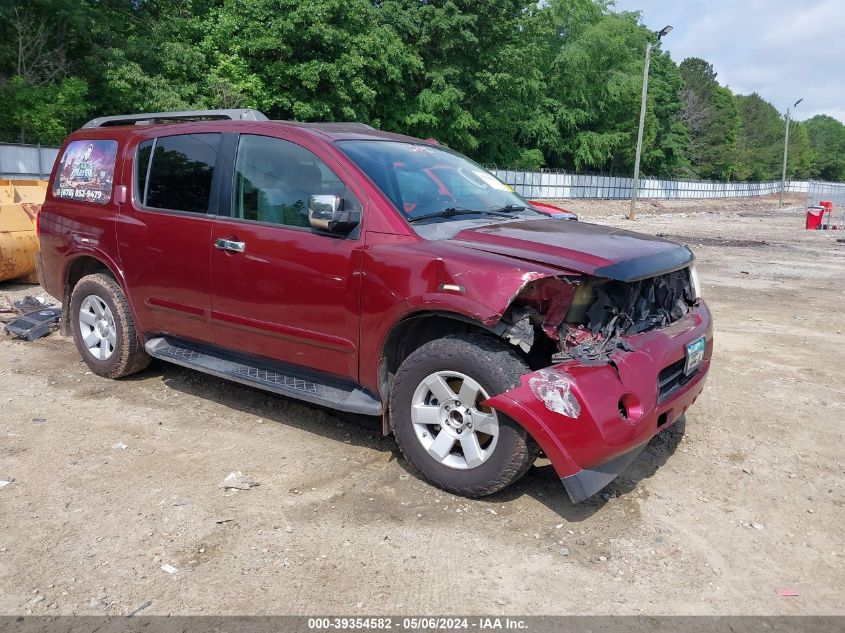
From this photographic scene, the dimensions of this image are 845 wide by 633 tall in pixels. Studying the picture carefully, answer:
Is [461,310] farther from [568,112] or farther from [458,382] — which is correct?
[568,112]

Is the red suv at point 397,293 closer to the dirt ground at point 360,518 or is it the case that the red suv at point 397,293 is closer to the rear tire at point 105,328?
the rear tire at point 105,328

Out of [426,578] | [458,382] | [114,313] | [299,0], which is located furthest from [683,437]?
[299,0]

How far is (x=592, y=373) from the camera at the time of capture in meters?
3.25

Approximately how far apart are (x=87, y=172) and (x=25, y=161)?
63.5ft

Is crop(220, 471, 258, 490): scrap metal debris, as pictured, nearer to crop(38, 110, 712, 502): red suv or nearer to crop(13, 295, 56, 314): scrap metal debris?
crop(38, 110, 712, 502): red suv

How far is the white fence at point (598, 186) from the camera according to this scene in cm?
4572

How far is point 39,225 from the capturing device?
580 cm

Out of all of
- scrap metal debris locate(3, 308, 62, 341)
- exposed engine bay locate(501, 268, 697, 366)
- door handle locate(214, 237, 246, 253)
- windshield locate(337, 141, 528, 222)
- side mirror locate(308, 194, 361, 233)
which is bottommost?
scrap metal debris locate(3, 308, 62, 341)

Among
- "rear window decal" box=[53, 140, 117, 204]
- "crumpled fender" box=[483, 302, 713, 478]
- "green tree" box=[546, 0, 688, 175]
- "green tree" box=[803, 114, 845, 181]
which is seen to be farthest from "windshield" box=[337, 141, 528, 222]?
"green tree" box=[803, 114, 845, 181]

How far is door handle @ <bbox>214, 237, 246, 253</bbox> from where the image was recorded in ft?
14.1

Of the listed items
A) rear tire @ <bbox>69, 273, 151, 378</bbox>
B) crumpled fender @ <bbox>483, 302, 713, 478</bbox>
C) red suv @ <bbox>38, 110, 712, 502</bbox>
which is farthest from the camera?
rear tire @ <bbox>69, 273, 151, 378</bbox>

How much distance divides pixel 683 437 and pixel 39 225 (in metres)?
5.27

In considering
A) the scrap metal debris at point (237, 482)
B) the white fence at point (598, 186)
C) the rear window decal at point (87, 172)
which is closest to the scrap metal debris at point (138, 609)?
the scrap metal debris at point (237, 482)

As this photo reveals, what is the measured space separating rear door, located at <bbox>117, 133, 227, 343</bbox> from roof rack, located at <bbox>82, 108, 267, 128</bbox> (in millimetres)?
198
